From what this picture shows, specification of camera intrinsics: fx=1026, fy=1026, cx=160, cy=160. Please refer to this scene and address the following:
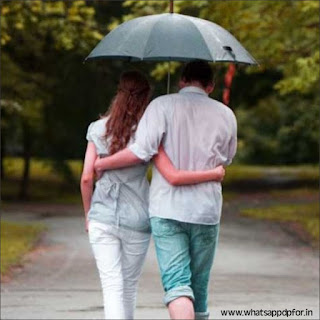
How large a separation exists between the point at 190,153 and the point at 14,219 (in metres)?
16.1

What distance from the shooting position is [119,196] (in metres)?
6.23

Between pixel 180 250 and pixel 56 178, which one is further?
pixel 56 178

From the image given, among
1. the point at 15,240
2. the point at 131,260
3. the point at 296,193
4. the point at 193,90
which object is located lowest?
the point at 296,193

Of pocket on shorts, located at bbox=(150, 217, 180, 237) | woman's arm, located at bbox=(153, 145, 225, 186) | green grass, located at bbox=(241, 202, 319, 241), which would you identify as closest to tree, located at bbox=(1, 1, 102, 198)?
green grass, located at bbox=(241, 202, 319, 241)

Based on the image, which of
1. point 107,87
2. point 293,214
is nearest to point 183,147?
point 293,214

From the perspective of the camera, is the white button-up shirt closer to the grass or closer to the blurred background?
the blurred background

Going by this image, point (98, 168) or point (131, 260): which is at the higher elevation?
point (98, 168)

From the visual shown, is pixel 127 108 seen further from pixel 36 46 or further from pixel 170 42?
pixel 36 46

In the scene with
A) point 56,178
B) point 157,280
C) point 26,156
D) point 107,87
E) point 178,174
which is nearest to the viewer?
point 178,174

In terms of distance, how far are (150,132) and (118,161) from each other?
281 mm

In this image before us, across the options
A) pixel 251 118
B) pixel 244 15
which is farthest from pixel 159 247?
pixel 251 118

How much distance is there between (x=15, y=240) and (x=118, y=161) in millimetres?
10753

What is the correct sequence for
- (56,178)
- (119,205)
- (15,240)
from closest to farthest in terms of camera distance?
(119,205) < (15,240) < (56,178)

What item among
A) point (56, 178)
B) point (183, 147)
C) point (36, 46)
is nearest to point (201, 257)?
point (183, 147)
